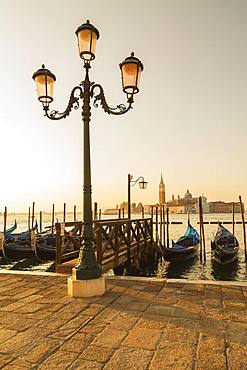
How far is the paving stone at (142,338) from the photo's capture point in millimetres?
2685

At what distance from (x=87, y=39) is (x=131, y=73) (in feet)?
2.73

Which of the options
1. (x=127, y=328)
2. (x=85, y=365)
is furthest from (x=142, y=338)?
(x=85, y=365)

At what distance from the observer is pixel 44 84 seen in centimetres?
509

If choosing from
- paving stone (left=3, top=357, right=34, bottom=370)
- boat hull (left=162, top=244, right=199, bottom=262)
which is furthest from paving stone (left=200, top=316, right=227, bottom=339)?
boat hull (left=162, top=244, right=199, bottom=262)

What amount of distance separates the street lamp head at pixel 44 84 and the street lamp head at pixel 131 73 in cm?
124

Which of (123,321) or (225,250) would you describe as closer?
(123,321)

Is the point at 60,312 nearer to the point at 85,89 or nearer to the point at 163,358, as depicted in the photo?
the point at 163,358

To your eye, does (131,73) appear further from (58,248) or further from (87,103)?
(58,248)

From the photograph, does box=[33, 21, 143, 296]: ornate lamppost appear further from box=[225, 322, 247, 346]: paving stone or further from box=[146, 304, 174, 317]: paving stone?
box=[225, 322, 247, 346]: paving stone

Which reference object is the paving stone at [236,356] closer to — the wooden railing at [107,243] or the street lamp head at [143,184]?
the wooden railing at [107,243]

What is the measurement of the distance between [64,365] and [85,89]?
3.93 m

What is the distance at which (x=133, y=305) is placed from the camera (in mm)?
3883

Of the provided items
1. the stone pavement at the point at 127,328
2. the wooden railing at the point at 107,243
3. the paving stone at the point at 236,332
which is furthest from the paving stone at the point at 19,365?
the wooden railing at the point at 107,243

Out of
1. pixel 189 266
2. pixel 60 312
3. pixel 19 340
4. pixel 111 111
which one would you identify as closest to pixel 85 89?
pixel 111 111
